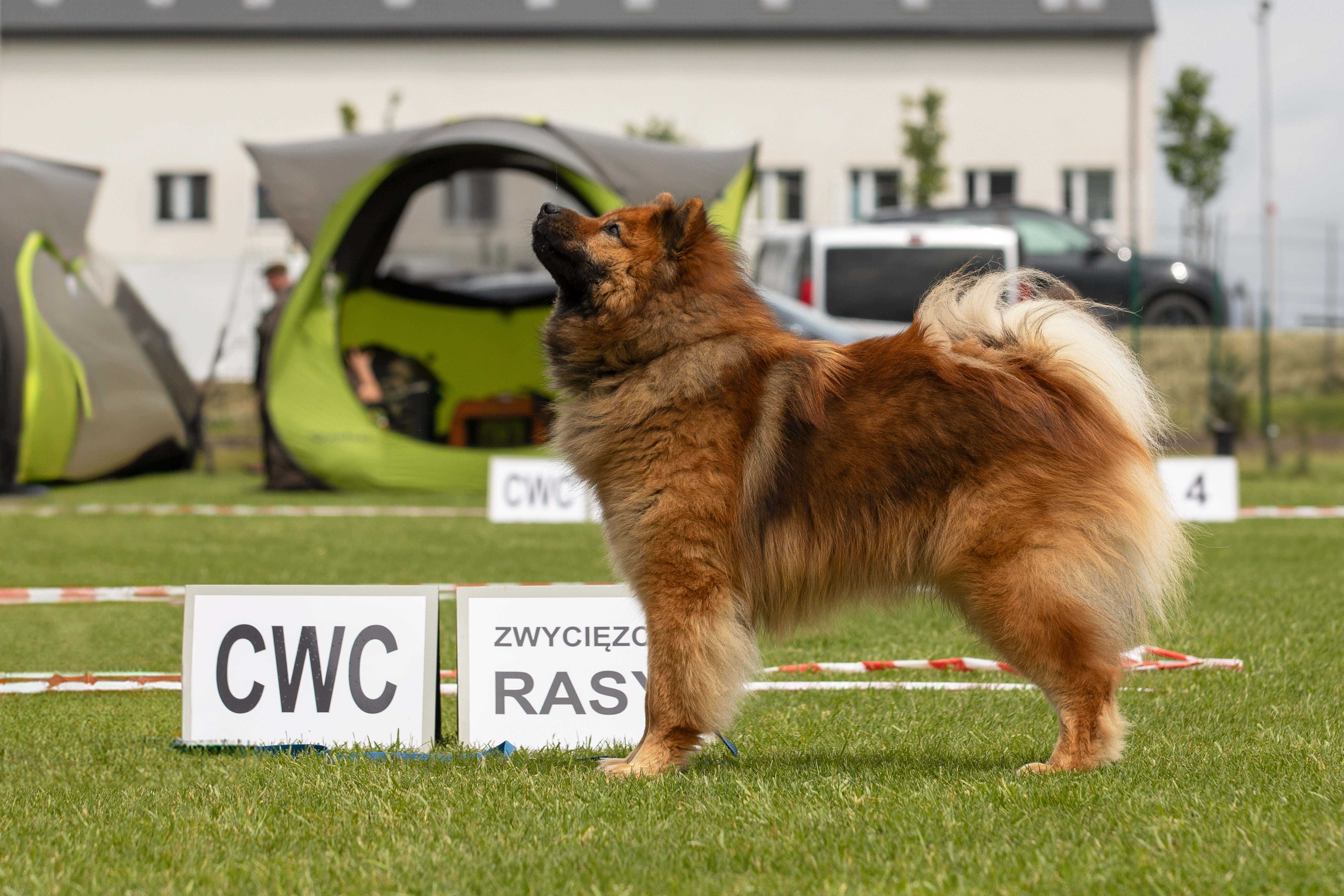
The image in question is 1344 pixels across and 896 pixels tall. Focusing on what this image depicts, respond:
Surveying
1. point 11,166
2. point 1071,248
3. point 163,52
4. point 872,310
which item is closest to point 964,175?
point 1071,248

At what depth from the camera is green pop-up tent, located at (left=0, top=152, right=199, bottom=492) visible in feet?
39.8

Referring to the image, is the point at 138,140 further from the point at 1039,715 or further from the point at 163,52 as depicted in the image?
the point at 1039,715

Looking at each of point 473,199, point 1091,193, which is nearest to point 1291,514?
point 473,199

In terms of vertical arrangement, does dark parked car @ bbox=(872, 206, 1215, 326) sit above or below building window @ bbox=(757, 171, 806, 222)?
below

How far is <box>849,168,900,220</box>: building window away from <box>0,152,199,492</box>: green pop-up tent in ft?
71.0

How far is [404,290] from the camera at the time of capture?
50.2 feet

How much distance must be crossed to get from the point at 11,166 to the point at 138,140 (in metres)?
23.1

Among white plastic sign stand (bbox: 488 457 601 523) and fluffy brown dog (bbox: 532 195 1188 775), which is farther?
white plastic sign stand (bbox: 488 457 601 523)

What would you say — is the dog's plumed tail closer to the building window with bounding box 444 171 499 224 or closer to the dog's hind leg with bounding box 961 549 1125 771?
the dog's hind leg with bounding box 961 549 1125 771

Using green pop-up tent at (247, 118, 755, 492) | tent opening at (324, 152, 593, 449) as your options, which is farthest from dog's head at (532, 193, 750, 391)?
tent opening at (324, 152, 593, 449)

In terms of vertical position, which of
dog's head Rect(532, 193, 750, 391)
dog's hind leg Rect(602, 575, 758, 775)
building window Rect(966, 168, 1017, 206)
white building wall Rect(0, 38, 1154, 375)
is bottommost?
dog's hind leg Rect(602, 575, 758, 775)

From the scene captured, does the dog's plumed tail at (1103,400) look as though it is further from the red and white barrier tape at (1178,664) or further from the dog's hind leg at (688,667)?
the red and white barrier tape at (1178,664)

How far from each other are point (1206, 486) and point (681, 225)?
821cm

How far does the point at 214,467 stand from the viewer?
611 inches
